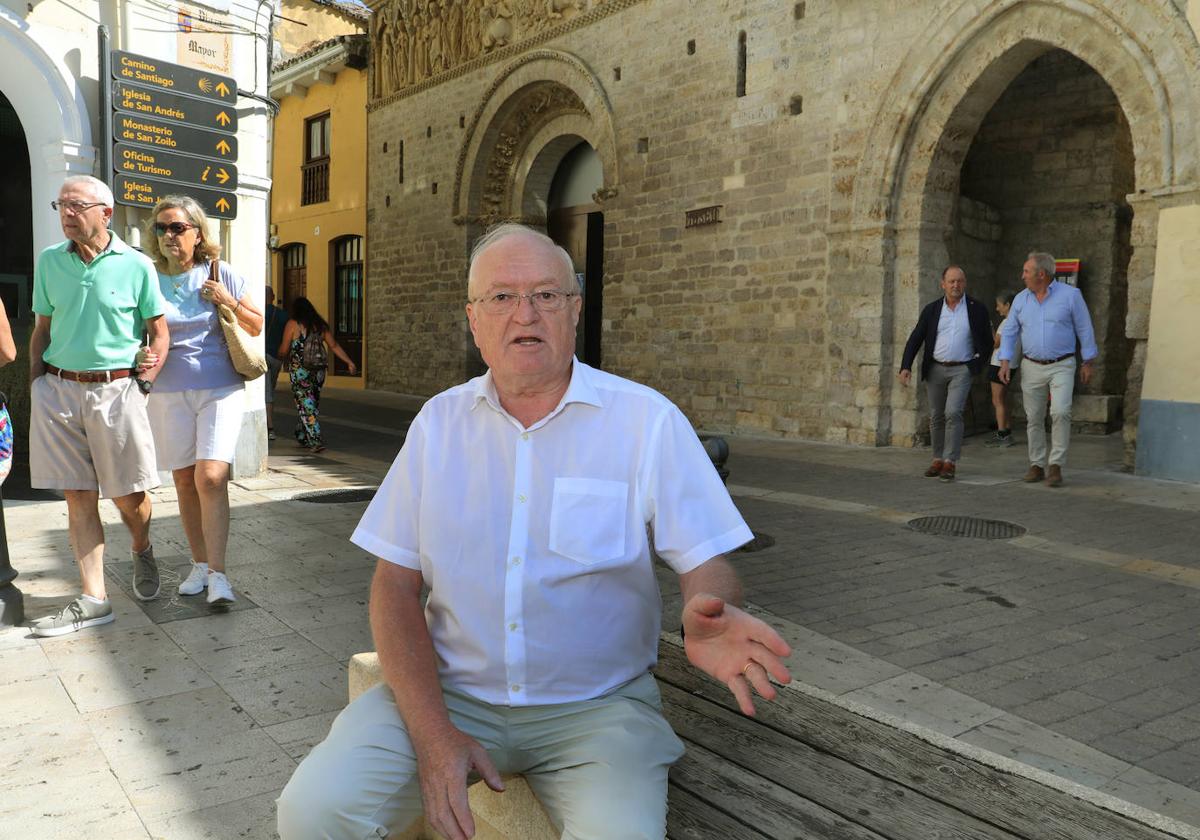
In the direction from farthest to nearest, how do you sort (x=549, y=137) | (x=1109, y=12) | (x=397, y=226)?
→ (x=397, y=226), (x=549, y=137), (x=1109, y=12)

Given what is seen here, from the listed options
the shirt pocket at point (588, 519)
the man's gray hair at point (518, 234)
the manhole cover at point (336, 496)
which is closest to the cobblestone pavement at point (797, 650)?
the manhole cover at point (336, 496)

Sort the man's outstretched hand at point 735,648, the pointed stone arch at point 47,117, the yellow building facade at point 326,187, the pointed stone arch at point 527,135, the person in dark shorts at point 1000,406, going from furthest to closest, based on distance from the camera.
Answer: the yellow building facade at point 326,187, the pointed stone arch at point 527,135, the person in dark shorts at point 1000,406, the pointed stone arch at point 47,117, the man's outstretched hand at point 735,648

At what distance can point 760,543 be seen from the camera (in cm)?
573

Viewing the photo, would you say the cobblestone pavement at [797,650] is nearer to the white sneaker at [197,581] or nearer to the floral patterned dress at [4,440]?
the white sneaker at [197,581]

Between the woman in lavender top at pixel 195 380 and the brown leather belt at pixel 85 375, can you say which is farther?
the woman in lavender top at pixel 195 380

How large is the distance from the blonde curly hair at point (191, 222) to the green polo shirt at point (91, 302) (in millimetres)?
271

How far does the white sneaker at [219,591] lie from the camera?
4.20 metres

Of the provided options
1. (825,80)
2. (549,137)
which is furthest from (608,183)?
(825,80)

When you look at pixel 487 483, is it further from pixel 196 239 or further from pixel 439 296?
pixel 439 296

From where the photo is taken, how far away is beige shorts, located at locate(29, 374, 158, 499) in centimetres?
393

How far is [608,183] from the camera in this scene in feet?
45.4

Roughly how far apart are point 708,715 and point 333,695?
5.99ft

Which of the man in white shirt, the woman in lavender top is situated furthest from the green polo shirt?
the man in white shirt

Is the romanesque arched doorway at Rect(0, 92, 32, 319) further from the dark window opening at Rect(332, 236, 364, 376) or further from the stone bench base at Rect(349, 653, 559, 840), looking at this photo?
the stone bench base at Rect(349, 653, 559, 840)
